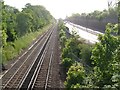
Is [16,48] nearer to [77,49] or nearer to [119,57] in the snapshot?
[77,49]

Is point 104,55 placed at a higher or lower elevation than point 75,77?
higher

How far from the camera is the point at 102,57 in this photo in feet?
45.8

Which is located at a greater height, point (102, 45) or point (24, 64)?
point (102, 45)

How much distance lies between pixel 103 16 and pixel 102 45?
72.9 meters

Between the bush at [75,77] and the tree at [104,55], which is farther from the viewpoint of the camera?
the bush at [75,77]

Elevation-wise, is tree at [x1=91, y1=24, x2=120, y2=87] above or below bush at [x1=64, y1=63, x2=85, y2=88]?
above

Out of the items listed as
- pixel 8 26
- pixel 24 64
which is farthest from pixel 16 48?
pixel 24 64

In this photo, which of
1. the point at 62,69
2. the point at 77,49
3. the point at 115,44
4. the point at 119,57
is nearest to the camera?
the point at 119,57

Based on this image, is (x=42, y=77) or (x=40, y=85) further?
(x=42, y=77)

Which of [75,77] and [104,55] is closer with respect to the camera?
[104,55]

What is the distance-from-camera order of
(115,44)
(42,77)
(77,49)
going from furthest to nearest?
1. (77,49)
2. (42,77)
3. (115,44)

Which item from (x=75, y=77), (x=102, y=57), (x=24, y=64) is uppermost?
(x=102, y=57)

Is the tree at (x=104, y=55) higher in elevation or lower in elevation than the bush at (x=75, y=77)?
higher

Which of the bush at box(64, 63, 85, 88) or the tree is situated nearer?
the tree
